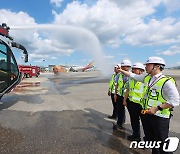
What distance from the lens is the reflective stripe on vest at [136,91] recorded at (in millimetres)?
4227

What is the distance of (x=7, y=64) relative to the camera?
7.60 metres

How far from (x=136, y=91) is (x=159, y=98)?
1235mm

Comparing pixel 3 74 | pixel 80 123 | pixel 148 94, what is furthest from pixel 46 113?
pixel 148 94

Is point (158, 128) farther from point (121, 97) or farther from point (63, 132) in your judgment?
point (63, 132)

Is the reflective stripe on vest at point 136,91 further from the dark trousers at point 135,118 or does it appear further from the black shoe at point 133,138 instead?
the black shoe at point 133,138

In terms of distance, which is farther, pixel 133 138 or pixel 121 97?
pixel 121 97

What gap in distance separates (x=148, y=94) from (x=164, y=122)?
20.1 inches

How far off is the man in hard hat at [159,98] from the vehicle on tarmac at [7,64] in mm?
5524

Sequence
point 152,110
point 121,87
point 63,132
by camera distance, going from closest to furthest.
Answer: point 152,110 < point 63,132 < point 121,87

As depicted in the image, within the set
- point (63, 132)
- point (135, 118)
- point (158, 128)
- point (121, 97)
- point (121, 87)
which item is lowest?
point (63, 132)

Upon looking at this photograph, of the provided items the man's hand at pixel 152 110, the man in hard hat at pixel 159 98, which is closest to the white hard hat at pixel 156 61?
the man in hard hat at pixel 159 98

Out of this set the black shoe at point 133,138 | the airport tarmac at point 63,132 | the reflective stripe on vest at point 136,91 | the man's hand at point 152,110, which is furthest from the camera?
the black shoe at point 133,138

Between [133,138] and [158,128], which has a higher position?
[158,128]

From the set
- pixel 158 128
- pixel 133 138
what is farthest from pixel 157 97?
pixel 133 138
